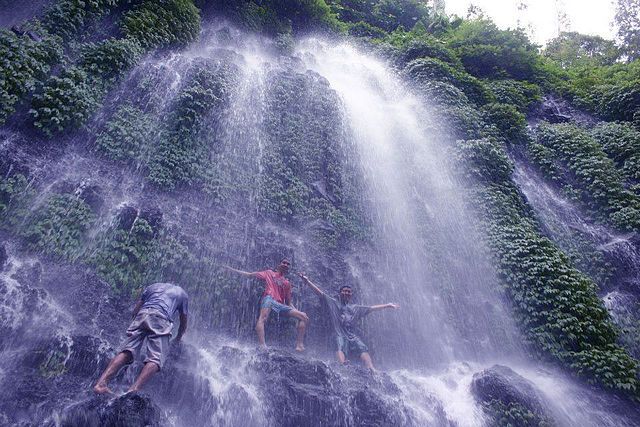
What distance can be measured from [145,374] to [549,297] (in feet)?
29.2

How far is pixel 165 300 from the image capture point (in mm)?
5656

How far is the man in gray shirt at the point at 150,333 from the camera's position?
198 inches

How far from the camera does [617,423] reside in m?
7.49

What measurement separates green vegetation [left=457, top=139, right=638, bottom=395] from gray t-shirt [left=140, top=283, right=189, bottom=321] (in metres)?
7.81

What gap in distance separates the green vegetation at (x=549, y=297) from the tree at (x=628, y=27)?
66.5ft

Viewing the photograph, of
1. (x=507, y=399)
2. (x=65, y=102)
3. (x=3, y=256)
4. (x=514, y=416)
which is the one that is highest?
(x=65, y=102)

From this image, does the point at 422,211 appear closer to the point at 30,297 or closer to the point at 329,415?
the point at 329,415

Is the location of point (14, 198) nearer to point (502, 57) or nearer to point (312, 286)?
point (312, 286)

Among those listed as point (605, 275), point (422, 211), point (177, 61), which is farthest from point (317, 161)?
point (605, 275)

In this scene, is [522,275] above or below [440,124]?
below

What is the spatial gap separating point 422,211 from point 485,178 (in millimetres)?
2710

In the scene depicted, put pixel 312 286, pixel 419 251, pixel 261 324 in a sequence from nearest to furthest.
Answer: pixel 261 324, pixel 312 286, pixel 419 251

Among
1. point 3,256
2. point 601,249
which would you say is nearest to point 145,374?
point 3,256

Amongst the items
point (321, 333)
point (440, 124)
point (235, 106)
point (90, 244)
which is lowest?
point (321, 333)
